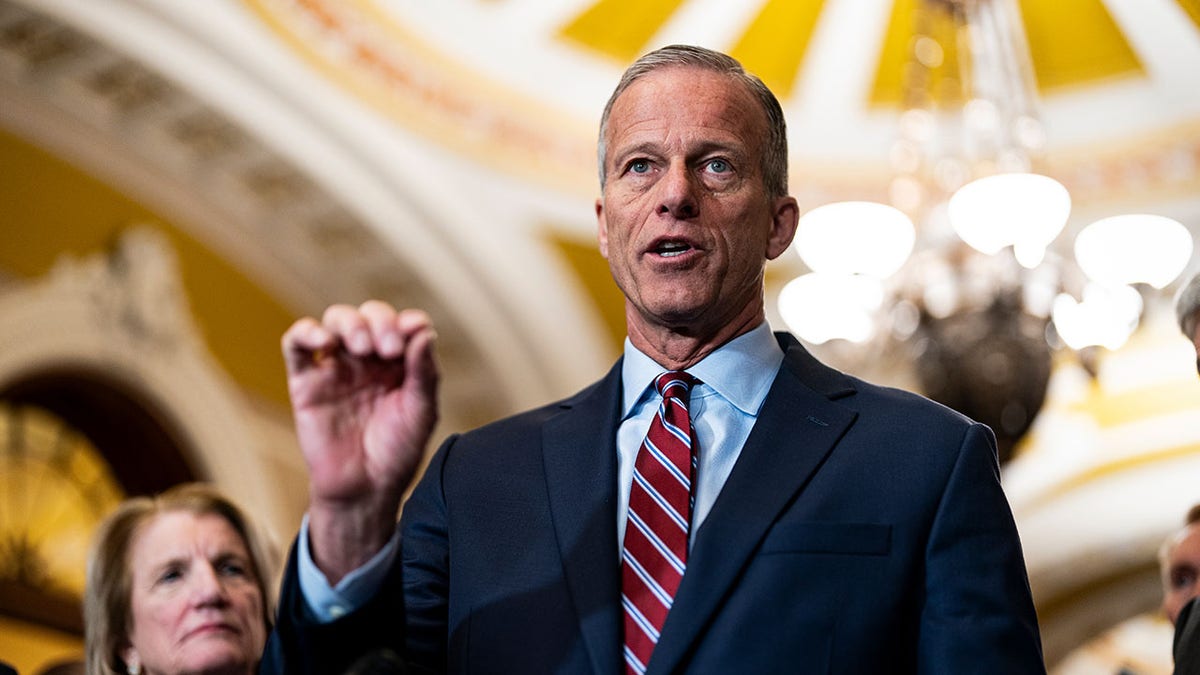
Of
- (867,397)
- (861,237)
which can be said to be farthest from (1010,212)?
(867,397)

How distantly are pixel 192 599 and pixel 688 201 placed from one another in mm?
1373

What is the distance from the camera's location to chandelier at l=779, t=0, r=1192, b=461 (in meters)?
4.64

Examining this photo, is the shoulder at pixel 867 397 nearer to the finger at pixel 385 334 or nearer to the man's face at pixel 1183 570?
the finger at pixel 385 334

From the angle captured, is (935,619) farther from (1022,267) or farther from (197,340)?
(197,340)

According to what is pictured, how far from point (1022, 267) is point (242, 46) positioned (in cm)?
301

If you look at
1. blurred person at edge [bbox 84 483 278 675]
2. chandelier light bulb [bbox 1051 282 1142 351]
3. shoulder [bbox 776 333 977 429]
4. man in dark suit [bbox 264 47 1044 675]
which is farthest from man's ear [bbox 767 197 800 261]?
chandelier light bulb [bbox 1051 282 1142 351]

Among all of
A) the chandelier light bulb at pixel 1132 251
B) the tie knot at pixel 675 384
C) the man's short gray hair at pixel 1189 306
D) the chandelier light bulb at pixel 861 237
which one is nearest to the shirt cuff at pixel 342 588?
the tie knot at pixel 675 384

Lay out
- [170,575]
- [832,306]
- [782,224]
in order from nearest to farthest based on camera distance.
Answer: [782,224] → [170,575] → [832,306]

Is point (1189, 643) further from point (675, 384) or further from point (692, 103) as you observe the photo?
point (692, 103)

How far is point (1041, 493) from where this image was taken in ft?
28.0

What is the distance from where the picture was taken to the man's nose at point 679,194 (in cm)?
148

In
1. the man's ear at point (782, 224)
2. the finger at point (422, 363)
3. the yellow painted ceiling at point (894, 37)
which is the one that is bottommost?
the finger at point (422, 363)

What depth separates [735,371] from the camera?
1.51m

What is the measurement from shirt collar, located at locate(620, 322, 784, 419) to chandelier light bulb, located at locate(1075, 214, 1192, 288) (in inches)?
145
